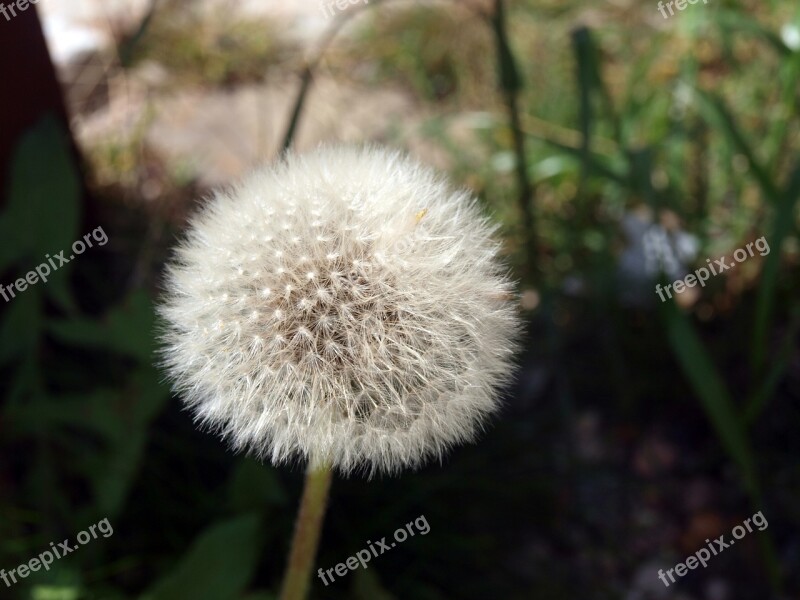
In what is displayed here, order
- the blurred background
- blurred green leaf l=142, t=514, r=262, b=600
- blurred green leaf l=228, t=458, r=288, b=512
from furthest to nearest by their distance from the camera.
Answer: the blurred background, blurred green leaf l=228, t=458, r=288, b=512, blurred green leaf l=142, t=514, r=262, b=600

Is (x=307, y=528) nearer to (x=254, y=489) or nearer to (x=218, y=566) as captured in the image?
(x=218, y=566)

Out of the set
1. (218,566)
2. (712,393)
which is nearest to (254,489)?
(218,566)

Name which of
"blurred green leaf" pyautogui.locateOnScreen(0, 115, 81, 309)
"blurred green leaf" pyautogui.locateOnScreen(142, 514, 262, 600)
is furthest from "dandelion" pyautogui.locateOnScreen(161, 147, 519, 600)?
"blurred green leaf" pyautogui.locateOnScreen(0, 115, 81, 309)

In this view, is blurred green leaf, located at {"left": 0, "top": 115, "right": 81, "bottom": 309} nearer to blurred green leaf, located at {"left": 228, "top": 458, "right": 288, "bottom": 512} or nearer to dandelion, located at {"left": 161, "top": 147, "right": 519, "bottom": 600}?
blurred green leaf, located at {"left": 228, "top": 458, "right": 288, "bottom": 512}

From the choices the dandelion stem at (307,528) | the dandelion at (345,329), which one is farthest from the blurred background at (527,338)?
the dandelion at (345,329)

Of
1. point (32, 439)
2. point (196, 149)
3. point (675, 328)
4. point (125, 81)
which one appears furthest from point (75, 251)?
point (675, 328)

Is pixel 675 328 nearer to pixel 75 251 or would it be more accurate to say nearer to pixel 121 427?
pixel 121 427
